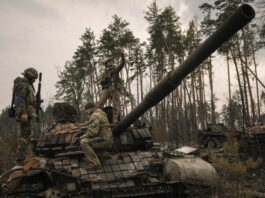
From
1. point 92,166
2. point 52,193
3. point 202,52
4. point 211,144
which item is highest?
point 202,52

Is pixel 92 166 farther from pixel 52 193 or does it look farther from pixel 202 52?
pixel 202 52

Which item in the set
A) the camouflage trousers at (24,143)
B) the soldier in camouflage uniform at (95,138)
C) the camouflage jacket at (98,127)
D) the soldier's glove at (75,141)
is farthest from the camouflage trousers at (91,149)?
the camouflage trousers at (24,143)

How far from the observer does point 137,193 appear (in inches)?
204

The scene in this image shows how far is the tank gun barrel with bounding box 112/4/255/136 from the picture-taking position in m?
3.30

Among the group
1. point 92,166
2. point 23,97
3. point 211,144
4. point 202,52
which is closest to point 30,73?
point 23,97

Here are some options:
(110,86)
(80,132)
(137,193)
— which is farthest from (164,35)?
(137,193)

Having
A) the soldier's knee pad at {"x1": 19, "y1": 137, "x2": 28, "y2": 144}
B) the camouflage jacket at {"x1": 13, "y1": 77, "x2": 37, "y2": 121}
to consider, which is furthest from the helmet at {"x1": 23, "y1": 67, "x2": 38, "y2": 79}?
the soldier's knee pad at {"x1": 19, "y1": 137, "x2": 28, "y2": 144}

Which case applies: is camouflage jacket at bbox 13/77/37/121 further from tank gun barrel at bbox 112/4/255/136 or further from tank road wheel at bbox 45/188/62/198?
tank gun barrel at bbox 112/4/255/136

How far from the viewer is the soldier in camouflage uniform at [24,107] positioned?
5707 millimetres

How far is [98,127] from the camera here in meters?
5.97

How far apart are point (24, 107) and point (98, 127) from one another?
1.53 meters

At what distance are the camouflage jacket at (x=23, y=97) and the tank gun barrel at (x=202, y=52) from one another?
2156 millimetres

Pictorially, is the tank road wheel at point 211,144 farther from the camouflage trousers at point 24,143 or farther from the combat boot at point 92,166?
the camouflage trousers at point 24,143

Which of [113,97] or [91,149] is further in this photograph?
[113,97]
